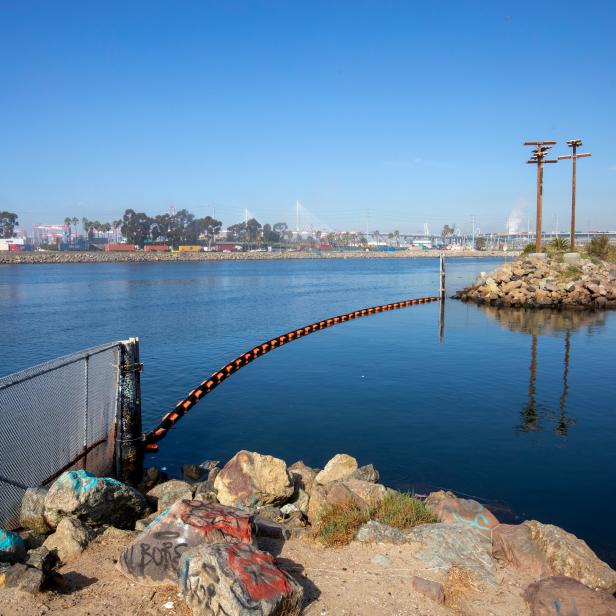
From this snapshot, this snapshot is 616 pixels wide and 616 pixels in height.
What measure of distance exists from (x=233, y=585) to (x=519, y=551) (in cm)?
379

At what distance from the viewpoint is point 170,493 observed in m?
9.88

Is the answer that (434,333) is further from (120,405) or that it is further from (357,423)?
(120,405)

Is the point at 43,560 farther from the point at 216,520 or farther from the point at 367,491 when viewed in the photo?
the point at 367,491

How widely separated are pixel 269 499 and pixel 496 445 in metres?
7.22

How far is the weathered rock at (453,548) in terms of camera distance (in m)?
7.07

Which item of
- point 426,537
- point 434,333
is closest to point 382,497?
point 426,537

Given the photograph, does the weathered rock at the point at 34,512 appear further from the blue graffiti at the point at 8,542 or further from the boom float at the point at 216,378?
the boom float at the point at 216,378

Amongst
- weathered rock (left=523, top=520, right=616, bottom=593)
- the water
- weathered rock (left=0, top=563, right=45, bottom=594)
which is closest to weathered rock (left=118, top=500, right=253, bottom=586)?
weathered rock (left=0, top=563, right=45, bottom=594)

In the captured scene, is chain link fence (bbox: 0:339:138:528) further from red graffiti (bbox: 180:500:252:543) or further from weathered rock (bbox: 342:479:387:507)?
weathered rock (bbox: 342:479:387:507)

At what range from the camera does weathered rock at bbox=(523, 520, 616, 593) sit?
22.9 ft

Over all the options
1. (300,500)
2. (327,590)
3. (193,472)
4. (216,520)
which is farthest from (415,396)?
(216,520)

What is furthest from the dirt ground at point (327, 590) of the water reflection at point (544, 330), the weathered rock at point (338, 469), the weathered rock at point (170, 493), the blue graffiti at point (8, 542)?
the water reflection at point (544, 330)

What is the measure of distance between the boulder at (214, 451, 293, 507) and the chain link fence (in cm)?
266

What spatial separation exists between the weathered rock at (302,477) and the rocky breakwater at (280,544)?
2.49 feet
